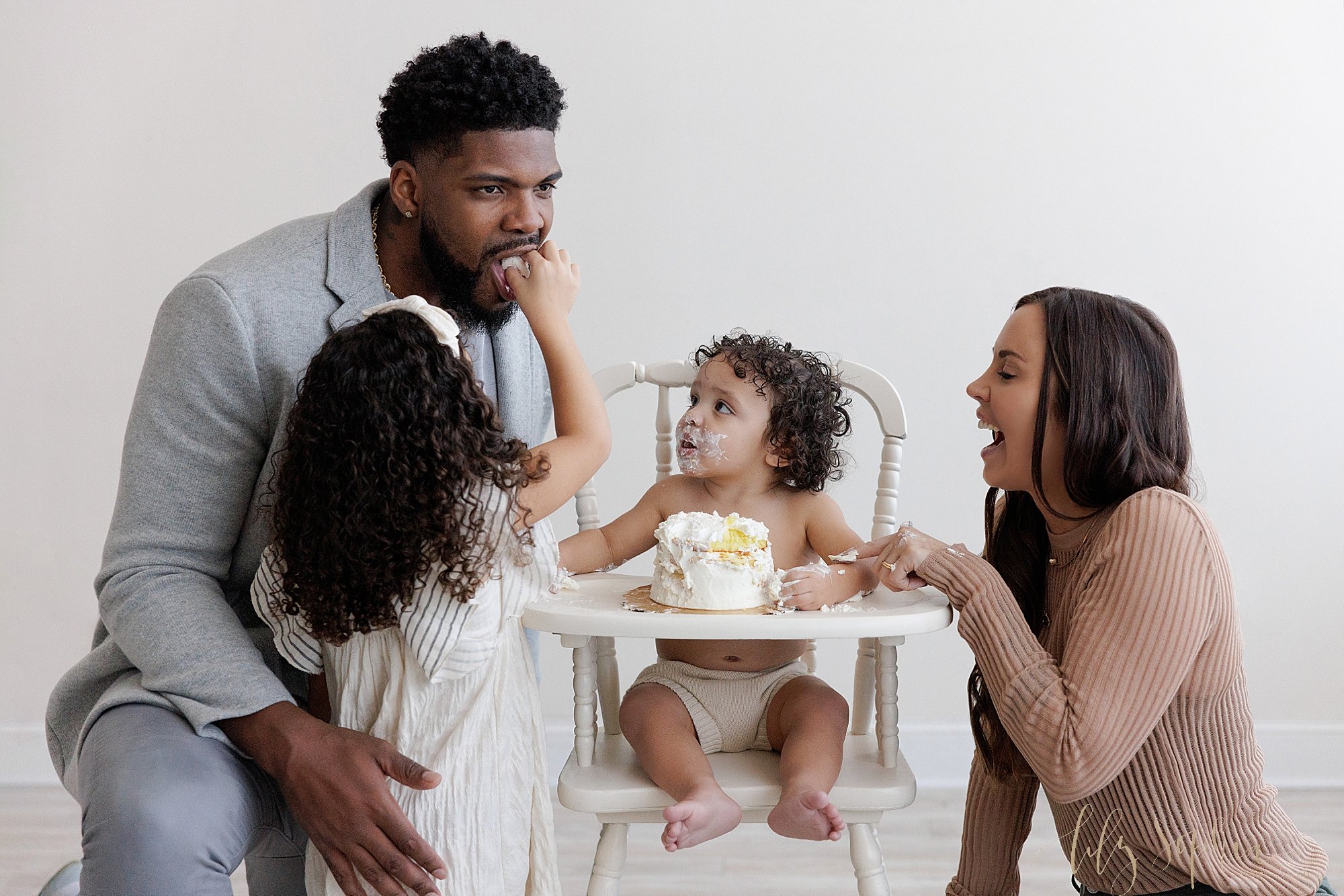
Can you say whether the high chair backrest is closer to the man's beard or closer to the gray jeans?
the man's beard

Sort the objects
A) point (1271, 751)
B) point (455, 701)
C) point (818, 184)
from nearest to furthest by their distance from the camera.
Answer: point (455, 701) < point (818, 184) < point (1271, 751)

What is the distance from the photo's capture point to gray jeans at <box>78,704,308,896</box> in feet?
3.97

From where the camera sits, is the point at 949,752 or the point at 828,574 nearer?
the point at 828,574

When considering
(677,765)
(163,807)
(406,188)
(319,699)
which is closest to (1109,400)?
(677,765)

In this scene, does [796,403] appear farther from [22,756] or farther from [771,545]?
[22,756]

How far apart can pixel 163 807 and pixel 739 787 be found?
731 millimetres

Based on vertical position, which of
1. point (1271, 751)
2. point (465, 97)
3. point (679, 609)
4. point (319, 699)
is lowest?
point (1271, 751)

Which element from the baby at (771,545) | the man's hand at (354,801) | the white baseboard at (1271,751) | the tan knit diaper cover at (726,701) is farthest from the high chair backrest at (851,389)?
the white baseboard at (1271,751)

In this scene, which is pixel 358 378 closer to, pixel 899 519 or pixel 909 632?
pixel 909 632

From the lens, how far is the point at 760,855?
246cm

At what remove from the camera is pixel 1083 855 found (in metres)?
1.47

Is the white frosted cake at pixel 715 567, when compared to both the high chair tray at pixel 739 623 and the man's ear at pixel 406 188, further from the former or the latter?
the man's ear at pixel 406 188

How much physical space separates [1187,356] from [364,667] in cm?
224

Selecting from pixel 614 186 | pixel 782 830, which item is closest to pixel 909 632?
pixel 782 830
